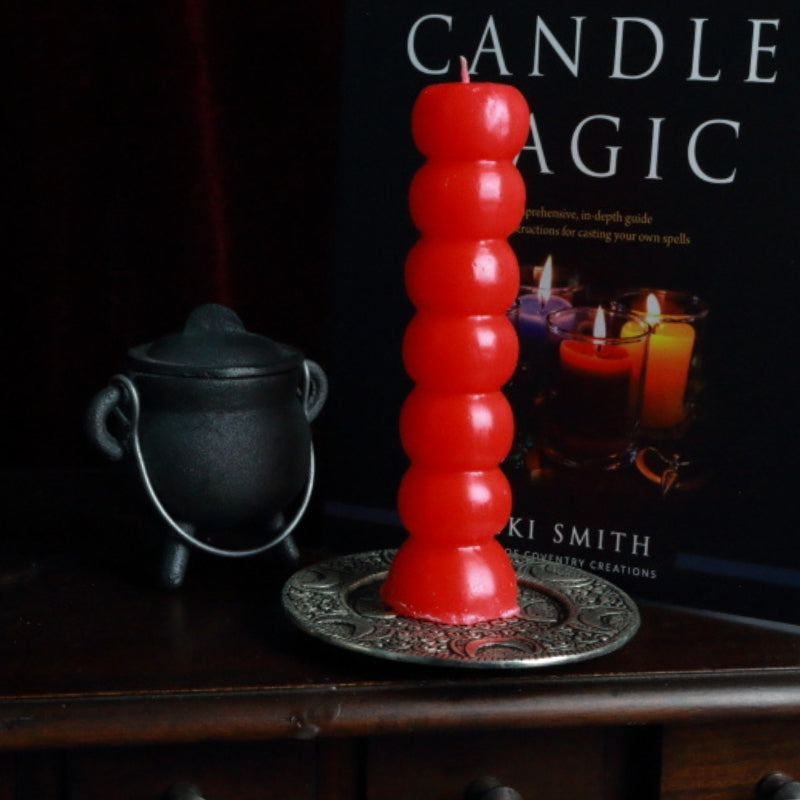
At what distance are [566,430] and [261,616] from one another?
0.80 ft

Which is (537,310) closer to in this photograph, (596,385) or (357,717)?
(596,385)

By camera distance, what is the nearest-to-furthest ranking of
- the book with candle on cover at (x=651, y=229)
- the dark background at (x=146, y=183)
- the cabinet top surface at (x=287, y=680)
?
the cabinet top surface at (x=287, y=680)
the book with candle on cover at (x=651, y=229)
the dark background at (x=146, y=183)

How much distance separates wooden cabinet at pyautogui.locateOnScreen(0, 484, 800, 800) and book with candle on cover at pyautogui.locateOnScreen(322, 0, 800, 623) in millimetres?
96

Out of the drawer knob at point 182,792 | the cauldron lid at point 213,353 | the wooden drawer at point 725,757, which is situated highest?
the cauldron lid at point 213,353

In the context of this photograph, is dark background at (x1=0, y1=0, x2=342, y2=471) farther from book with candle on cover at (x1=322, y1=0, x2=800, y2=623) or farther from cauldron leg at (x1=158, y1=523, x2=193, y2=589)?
cauldron leg at (x1=158, y1=523, x2=193, y2=589)

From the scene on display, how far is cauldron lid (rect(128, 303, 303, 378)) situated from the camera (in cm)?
79

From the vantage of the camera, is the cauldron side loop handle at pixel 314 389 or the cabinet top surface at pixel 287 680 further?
the cauldron side loop handle at pixel 314 389

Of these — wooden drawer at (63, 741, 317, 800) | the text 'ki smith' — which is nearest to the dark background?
the text 'ki smith'

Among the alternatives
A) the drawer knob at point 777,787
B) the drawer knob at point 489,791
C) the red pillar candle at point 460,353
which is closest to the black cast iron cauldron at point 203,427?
the red pillar candle at point 460,353

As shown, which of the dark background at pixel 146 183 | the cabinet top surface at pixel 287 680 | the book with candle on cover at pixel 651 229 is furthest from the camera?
the dark background at pixel 146 183

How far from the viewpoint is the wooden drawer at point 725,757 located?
0.71 m

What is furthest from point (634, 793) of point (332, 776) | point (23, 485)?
point (23, 485)

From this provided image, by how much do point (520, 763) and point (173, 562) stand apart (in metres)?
0.27

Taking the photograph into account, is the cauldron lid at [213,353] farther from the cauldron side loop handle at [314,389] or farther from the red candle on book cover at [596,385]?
the red candle on book cover at [596,385]
